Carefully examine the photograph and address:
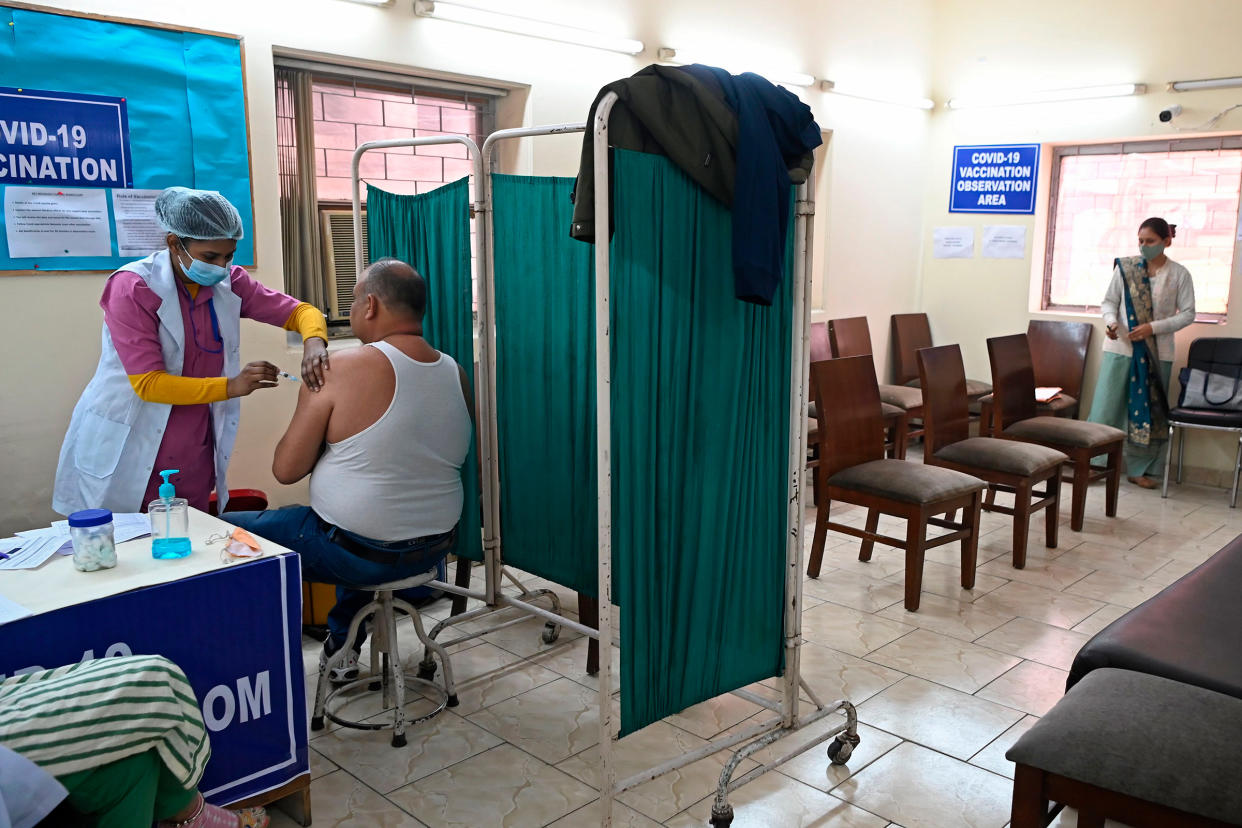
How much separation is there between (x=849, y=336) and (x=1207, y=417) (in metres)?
1.96

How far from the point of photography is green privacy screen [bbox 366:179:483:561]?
3.05m

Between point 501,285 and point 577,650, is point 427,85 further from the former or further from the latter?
point 577,650

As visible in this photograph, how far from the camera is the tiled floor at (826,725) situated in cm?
239

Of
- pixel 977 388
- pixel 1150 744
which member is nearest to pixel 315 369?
pixel 1150 744

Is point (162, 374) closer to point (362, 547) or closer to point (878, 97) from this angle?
point (362, 547)

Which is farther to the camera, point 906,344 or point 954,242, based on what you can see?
point 954,242

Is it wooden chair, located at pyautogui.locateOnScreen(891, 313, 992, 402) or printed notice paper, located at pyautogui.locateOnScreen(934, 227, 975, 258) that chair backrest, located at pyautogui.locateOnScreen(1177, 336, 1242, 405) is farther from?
printed notice paper, located at pyautogui.locateOnScreen(934, 227, 975, 258)

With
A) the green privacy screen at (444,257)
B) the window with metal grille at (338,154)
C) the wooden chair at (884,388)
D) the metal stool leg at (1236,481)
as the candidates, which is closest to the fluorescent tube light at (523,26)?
the window with metal grille at (338,154)

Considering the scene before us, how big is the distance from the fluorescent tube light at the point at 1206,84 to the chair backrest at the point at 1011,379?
1.96 metres

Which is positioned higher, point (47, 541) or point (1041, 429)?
point (47, 541)

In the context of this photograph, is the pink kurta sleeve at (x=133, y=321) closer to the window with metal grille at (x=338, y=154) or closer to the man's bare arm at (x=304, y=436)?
the man's bare arm at (x=304, y=436)

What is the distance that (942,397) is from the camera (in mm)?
4344

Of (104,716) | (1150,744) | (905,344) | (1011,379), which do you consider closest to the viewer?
(104,716)

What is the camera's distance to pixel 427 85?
161 inches
